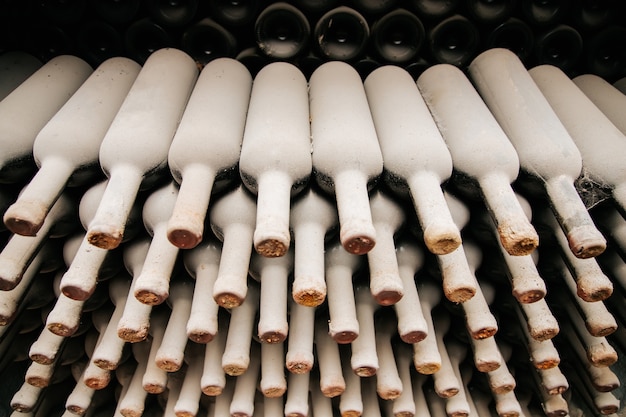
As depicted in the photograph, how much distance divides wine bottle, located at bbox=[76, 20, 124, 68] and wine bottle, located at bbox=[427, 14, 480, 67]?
1.58ft

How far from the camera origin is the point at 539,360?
2.00 feet

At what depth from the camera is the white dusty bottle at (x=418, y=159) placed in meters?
0.47

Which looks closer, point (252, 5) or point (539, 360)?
point (539, 360)

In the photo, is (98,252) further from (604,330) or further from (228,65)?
(604,330)

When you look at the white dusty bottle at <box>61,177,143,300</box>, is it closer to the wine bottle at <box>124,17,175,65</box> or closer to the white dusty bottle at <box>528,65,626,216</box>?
the wine bottle at <box>124,17,175,65</box>

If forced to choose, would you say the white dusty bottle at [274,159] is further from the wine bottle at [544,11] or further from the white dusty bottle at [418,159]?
the wine bottle at [544,11]

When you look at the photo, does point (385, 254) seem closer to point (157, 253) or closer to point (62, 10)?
point (157, 253)

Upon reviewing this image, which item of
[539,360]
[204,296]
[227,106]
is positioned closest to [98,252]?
[204,296]

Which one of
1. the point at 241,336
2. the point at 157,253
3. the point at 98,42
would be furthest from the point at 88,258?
the point at 98,42

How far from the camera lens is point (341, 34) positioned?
76cm

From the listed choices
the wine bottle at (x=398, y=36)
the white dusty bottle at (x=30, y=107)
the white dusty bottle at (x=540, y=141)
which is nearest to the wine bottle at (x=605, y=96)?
the white dusty bottle at (x=540, y=141)

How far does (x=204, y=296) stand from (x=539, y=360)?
0.42 meters

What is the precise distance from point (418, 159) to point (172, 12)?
45cm

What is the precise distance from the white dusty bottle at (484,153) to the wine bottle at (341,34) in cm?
16
